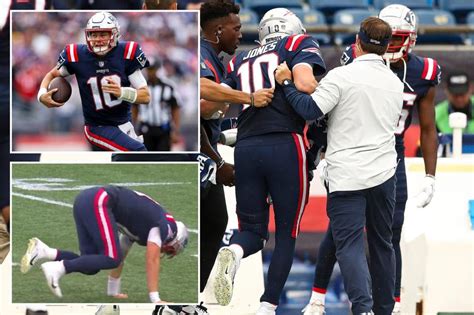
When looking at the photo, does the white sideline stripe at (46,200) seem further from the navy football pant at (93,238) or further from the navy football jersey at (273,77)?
the navy football jersey at (273,77)

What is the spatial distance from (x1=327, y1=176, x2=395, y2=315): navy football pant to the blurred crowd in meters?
0.77

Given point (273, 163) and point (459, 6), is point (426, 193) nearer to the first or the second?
point (273, 163)

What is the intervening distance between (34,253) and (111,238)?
0.32 m

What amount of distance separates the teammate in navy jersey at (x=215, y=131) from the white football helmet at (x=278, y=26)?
0.51 feet

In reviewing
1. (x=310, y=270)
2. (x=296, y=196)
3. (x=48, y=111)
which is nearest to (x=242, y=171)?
(x=296, y=196)

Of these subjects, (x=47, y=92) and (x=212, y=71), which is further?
(x=212, y=71)

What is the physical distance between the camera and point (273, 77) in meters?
5.41

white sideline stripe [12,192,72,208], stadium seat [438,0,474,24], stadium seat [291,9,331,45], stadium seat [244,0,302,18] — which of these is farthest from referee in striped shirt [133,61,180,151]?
stadium seat [438,0,474,24]

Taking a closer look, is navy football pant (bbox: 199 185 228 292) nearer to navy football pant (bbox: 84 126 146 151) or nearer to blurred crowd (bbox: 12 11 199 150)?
navy football pant (bbox: 84 126 146 151)

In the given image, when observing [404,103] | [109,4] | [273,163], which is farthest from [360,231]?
[109,4]

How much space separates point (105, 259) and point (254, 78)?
1102 millimetres

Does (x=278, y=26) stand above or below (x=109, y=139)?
above

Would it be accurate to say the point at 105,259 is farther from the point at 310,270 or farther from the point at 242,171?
the point at 310,270

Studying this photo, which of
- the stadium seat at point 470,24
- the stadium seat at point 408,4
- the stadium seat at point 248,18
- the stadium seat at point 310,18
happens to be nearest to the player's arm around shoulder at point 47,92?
the stadium seat at point 248,18
